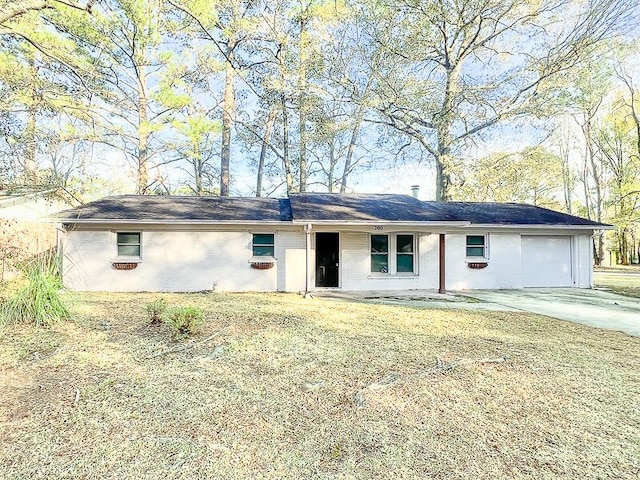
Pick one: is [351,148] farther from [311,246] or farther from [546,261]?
[546,261]

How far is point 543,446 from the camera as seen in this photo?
8.93 feet

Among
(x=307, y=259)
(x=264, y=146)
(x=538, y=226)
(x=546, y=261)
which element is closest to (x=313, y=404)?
(x=307, y=259)

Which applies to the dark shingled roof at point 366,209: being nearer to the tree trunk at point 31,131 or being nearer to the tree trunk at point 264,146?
the tree trunk at point 31,131

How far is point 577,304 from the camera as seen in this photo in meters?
9.33

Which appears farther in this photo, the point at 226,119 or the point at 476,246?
the point at 226,119

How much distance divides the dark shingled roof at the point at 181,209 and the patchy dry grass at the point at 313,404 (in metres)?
5.61

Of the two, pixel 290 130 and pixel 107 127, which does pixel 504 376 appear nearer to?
pixel 107 127

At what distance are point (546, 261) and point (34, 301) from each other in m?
14.6

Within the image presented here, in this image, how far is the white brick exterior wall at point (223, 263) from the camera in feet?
35.7

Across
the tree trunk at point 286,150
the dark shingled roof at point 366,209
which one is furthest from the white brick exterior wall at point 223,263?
the tree trunk at point 286,150

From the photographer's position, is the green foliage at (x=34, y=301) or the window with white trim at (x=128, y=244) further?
the window with white trim at (x=128, y=244)

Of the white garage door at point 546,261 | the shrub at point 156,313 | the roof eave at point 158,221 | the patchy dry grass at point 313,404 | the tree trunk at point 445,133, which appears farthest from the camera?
the tree trunk at point 445,133

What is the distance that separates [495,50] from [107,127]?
668 inches

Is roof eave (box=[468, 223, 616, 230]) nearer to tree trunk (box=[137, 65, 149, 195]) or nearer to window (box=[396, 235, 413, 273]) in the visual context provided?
window (box=[396, 235, 413, 273])
